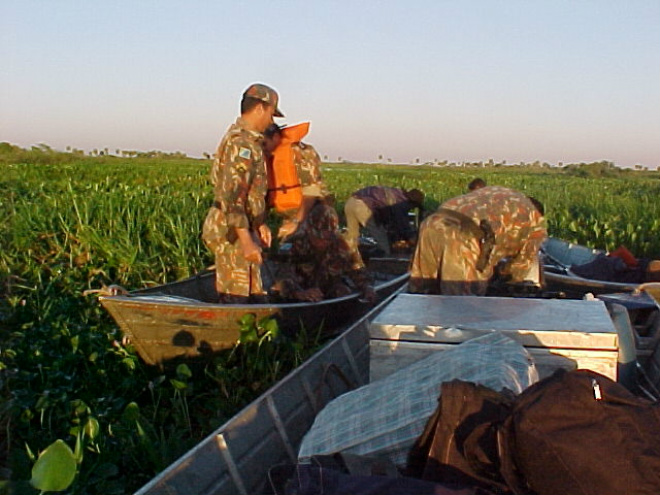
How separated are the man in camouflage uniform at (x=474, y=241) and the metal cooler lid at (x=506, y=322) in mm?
1809

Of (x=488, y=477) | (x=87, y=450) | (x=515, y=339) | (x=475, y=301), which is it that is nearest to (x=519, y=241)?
(x=475, y=301)

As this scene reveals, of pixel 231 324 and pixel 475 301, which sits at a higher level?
pixel 475 301

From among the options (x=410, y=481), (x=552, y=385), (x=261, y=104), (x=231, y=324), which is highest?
(x=261, y=104)

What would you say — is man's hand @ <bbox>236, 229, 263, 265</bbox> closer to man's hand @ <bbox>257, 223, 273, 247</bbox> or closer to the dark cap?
man's hand @ <bbox>257, 223, 273, 247</bbox>

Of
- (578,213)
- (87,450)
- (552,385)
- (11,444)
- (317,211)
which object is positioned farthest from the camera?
(578,213)

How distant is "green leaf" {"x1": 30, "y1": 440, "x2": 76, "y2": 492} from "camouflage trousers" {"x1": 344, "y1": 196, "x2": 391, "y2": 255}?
8499 mm

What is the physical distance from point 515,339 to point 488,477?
4.04ft

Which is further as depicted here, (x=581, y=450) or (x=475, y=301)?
(x=475, y=301)

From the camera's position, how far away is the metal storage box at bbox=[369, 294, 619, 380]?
329 centimetres

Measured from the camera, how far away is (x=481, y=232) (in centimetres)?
601

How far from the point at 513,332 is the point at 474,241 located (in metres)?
2.61

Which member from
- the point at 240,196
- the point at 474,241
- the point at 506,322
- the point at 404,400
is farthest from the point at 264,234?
the point at 404,400

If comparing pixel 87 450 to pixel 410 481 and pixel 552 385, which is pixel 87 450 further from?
pixel 552 385

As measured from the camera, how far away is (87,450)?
4004 mm
